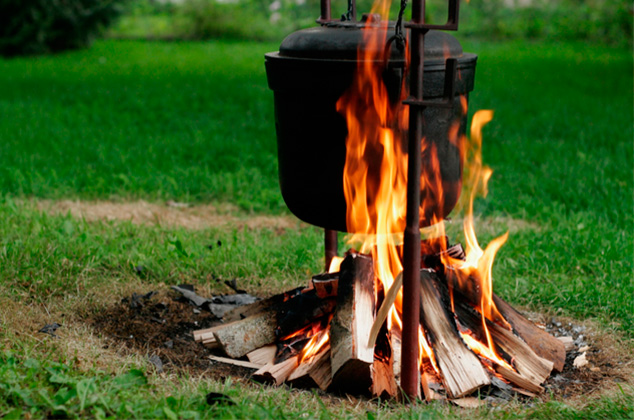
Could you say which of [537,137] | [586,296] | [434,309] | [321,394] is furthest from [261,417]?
[537,137]

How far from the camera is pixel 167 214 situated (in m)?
4.81

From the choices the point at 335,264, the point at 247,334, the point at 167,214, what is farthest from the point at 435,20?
the point at 247,334

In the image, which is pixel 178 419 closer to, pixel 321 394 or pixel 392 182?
pixel 321 394

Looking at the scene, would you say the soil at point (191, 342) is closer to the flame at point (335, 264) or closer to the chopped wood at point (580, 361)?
the chopped wood at point (580, 361)

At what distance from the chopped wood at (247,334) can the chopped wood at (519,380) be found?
963 mm

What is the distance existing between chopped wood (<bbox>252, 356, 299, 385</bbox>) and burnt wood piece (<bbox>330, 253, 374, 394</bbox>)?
205 mm

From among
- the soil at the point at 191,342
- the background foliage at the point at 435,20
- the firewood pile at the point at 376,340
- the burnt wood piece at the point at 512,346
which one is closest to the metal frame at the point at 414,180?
the firewood pile at the point at 376,340

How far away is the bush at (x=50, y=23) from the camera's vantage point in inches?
425

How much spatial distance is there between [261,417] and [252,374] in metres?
0.50

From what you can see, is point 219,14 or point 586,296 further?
point 219,14

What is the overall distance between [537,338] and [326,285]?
3.05 feet

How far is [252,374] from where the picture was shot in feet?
9.25

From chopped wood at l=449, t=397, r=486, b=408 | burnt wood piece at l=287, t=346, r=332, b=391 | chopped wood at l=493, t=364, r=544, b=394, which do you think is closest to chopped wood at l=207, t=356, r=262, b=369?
burnt wood piece at l=287, t=346, r=332, b=391

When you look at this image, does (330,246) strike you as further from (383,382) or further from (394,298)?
(383,382)
